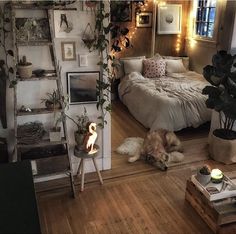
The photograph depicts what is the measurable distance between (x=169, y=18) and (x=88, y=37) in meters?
3.41

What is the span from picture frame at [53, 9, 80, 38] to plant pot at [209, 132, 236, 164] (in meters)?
2.00

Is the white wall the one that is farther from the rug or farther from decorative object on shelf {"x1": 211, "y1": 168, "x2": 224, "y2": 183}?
decorative object on shelf {"x1": 211, "y1": 168, "x2": 224, "y2": 183}

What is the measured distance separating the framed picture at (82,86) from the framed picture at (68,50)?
0.49 feet

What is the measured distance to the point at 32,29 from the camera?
2334mm

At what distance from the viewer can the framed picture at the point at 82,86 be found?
267 centimetres

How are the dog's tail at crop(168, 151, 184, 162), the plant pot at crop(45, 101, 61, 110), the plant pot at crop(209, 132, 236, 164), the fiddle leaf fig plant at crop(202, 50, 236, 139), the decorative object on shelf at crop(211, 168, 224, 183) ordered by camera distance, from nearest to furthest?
the decorative object on shelf at crop(211, 168, 224, 183) < the plant pot at crop(45, 101, 61, 110) < the fiddle leaf fig plant at crop(202, 50, 236, 139) < the plant pot at crop(209, 132, 236, 164) < the dog's tail at crop(168, 151, 184, 162)

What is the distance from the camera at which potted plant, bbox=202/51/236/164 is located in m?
3.01

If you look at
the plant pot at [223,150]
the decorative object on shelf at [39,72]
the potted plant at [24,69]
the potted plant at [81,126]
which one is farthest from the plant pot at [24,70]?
the plant pot at [223,150]

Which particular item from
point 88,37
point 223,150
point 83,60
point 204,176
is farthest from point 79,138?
point 223,150

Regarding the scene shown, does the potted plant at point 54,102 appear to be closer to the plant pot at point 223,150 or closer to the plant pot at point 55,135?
the plant pot at point 55,135

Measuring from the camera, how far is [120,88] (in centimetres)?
518

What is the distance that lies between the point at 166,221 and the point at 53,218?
3.16 feet

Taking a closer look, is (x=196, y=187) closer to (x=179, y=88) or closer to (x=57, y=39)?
(x=57, y=39)

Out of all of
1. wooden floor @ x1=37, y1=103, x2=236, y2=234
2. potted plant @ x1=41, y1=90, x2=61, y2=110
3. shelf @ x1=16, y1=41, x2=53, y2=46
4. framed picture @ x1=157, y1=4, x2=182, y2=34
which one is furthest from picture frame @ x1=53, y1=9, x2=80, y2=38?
framed picture @ x1=157, y1=4, x2=182, y2=34
